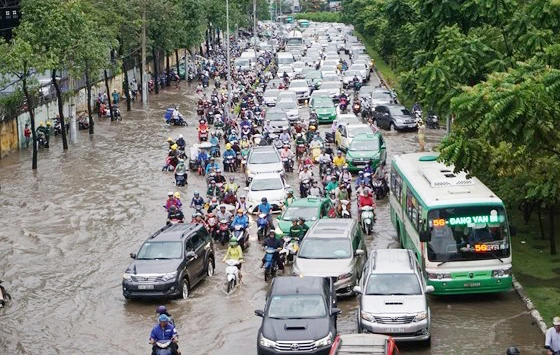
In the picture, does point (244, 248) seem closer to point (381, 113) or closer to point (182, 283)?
point (182, 283)

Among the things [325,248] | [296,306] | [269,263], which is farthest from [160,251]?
[296,306]

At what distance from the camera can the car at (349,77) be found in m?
72.9

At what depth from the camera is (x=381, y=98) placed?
57125 millimetres

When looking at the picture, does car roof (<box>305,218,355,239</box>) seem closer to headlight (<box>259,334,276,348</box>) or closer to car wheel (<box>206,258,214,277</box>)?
car wheel (<box>206,258,214,277</box>)

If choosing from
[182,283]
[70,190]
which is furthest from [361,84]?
[182,283]

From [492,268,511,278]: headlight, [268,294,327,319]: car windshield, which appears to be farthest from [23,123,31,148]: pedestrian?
[268,294,327,319]: car windshield

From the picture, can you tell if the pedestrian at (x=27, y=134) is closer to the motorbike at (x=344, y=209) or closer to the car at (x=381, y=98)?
the car at (x=381, y=98)

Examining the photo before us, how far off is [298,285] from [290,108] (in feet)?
Result: 117

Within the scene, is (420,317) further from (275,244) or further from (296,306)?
(275,244)

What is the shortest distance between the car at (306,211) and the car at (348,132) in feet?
41.9

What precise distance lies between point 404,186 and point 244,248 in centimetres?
506

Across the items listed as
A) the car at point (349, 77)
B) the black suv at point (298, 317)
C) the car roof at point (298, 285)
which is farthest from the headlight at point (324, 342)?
the car at point (349, 77)

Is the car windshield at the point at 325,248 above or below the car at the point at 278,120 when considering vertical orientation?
above

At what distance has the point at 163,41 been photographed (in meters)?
72.0
